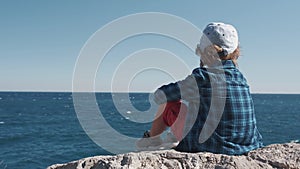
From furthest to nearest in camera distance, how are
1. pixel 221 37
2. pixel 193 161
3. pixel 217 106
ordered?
pixel 221 37 < pixel 217 106 < pixel 193 161

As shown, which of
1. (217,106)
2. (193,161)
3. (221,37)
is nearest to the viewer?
(193,161)

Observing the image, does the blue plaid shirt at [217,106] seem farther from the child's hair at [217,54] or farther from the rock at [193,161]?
the rock at [193,161]

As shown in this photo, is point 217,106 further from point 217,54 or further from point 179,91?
point 217,54

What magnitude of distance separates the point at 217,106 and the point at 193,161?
683 millimetres

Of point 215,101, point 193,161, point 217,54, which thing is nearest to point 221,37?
point 217,54

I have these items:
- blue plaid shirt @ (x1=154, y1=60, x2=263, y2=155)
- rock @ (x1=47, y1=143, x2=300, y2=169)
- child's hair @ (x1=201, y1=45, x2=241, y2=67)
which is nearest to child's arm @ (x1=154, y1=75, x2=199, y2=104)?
blue plaid shirt @ (x1=154, y1=60, x2=263, y2=155)

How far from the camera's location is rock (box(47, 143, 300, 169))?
2.54 metres

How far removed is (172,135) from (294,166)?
1333mm

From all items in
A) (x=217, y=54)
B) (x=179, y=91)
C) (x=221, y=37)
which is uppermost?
(x=221, y=37)

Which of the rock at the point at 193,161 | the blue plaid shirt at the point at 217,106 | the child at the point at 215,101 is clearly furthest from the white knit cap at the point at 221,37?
the rock at the point at 193,161

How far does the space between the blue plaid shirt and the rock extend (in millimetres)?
250

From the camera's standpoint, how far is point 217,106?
303 cm

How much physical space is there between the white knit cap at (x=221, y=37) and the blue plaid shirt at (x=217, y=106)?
0.73 ft

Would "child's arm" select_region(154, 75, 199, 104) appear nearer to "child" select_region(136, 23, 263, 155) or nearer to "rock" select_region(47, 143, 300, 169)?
"child" select_region(136, 23, 263, 155)
